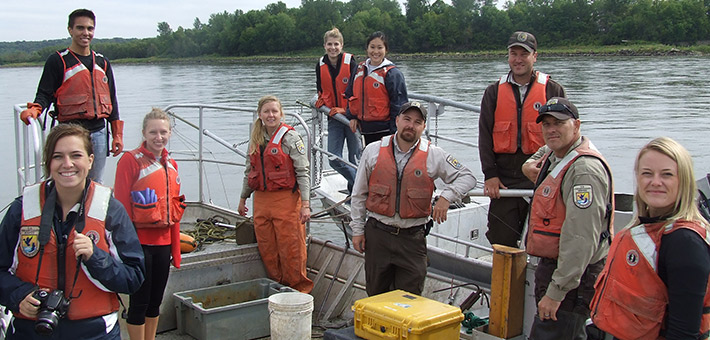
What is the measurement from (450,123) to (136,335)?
17.3m

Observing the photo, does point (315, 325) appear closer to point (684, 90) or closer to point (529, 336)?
point (529, 336)

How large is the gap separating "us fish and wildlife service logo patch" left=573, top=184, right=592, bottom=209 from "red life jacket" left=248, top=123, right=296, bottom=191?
A: 2.43 m

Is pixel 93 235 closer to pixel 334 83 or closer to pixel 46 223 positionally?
pixel 46 223

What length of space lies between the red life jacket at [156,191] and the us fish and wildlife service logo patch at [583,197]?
2137 millimetres

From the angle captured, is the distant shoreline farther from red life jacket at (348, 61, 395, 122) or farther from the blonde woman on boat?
the blonde woman on boat

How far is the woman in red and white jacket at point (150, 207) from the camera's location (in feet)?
12.9

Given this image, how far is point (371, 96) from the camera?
6.06 m

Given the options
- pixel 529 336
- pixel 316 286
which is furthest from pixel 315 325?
pixel 529 336

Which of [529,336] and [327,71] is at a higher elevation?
[327,71]

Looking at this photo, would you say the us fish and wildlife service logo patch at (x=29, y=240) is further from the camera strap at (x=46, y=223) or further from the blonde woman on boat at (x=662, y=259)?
the blonde woman on boat at (x=662, y=259)

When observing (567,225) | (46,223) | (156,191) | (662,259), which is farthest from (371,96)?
(662,259)

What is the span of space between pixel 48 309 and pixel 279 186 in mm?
2620

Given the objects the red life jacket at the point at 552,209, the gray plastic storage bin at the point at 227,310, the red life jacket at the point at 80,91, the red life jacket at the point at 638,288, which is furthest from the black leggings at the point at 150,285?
the red life jacket at the point at 638,288

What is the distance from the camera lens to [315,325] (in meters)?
5.30
